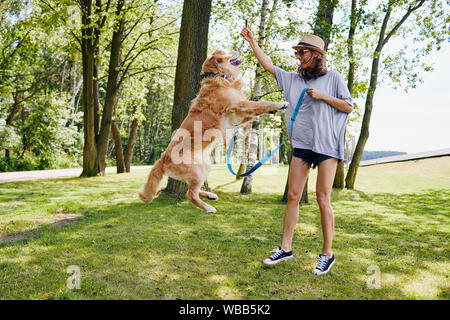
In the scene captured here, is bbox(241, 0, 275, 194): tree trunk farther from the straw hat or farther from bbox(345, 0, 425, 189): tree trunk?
the straw hat

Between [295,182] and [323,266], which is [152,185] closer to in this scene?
[295,182]

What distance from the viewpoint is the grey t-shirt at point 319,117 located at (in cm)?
341

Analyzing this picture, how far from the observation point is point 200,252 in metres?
4.75

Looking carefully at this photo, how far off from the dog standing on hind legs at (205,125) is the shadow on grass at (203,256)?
4.11 ft

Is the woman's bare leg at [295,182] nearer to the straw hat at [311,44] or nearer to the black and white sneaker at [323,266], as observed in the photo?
the black and white sneaker at [323,266]

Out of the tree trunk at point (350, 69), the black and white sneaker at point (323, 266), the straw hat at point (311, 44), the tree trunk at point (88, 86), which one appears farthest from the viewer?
the tree trunk at point (88, 86)

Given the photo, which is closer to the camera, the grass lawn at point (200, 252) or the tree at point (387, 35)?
the grass lawn at point (200, 252)

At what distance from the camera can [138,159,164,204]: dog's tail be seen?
293cm

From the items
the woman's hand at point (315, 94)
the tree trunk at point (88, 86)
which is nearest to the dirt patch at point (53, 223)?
the woman's hand at point (315, 94)

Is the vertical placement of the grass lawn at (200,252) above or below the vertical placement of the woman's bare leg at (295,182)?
below

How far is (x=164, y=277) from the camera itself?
3762 millimetres
